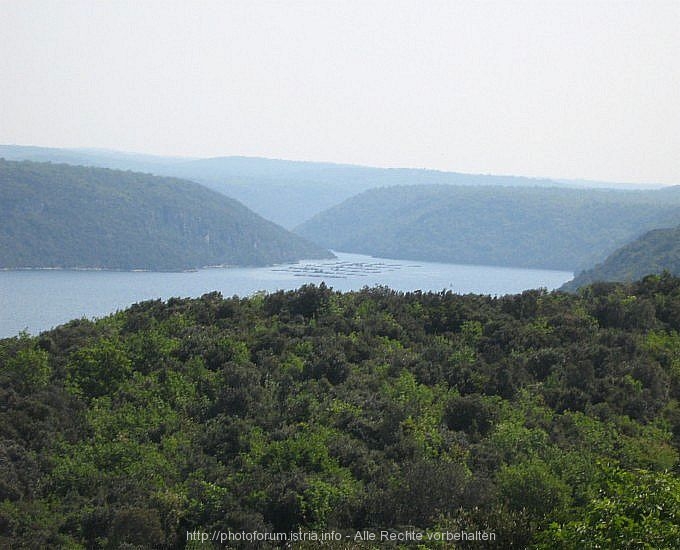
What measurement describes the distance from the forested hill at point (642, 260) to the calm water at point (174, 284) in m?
18.8

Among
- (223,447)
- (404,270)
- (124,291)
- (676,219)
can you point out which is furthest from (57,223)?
(223,447)

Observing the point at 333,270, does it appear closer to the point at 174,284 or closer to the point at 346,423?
the point at 174,284

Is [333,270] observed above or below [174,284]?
below

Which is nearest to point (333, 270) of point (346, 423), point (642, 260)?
point (642, 260)

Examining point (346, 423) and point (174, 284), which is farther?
point (174, 284)

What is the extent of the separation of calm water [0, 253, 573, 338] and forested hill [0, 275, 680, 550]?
64.3m

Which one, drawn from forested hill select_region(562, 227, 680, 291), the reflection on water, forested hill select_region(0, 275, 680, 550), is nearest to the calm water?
the reflection on water

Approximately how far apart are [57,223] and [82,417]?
17200 centimetres

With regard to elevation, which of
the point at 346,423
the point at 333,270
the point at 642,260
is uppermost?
the point at 346,423

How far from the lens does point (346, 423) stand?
24.9 meters

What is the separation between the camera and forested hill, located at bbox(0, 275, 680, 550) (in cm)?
1869

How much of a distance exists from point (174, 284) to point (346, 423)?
13300 cm

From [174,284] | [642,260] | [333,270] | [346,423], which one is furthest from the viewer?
[333,270]

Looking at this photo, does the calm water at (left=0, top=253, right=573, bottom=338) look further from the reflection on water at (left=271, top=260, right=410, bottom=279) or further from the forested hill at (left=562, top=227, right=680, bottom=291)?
the forested hill at (left=562, top=227, right=680, bottom=291)
